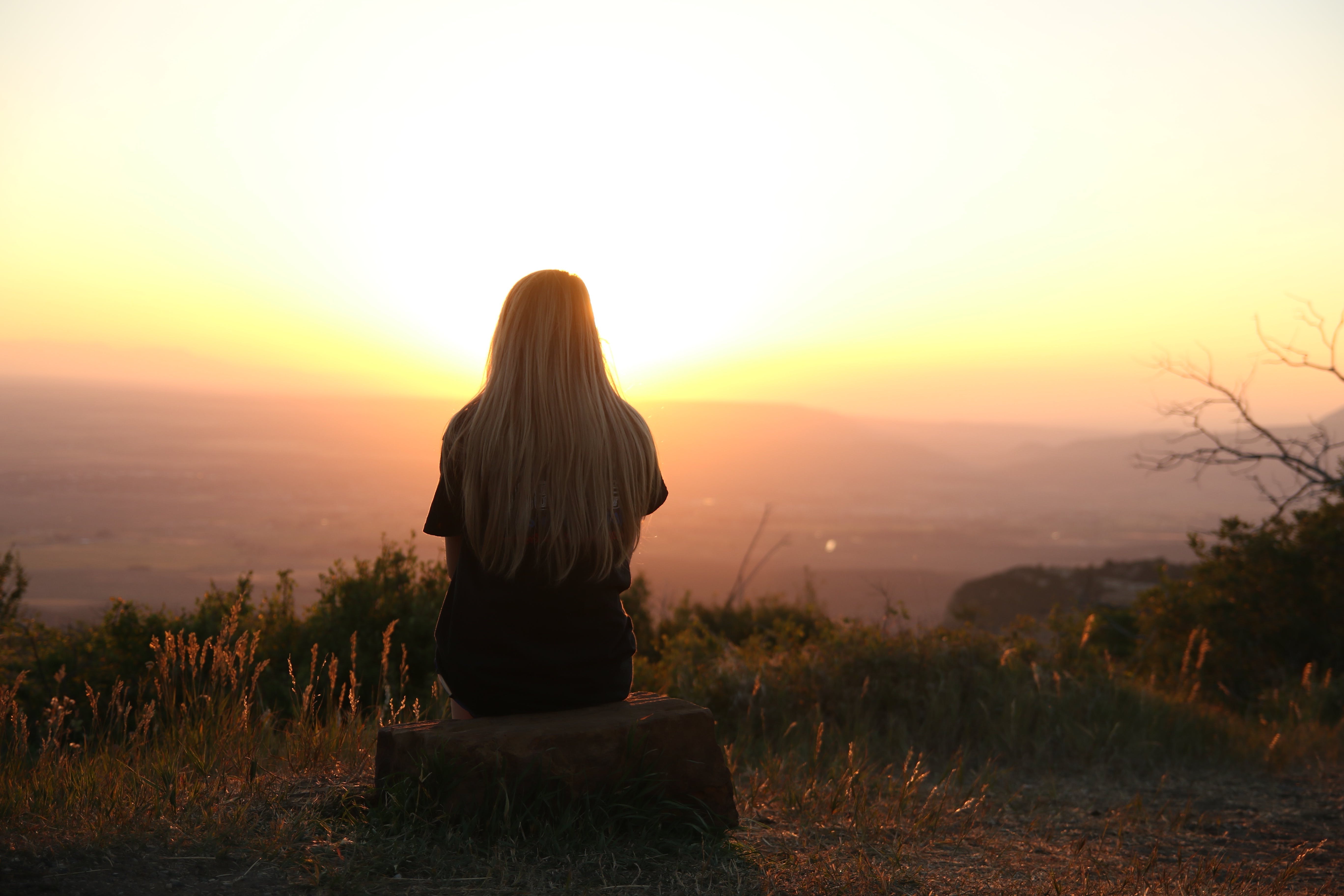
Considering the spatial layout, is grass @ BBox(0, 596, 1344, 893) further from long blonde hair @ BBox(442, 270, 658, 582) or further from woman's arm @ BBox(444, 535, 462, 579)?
long blonde hair @ BBox(442, 270, 658, 582)

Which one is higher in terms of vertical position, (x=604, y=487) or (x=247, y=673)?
(x=604, y=487)

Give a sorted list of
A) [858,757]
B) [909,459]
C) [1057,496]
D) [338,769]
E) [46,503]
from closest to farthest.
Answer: [338,769] < [858,757] < [46,503] < [1057,496] < [909,459]

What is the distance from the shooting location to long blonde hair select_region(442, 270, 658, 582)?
9.50 feet

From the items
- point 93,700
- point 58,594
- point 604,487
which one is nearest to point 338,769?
point 93,700

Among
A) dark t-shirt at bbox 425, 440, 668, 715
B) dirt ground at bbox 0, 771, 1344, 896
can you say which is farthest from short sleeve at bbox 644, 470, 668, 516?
dirt ground at bbox 0, 771, 1344, 896

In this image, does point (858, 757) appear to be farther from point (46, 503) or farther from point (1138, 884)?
point (46, 503)

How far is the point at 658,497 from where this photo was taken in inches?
129

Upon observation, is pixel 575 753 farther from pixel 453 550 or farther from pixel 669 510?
pixel 669 510

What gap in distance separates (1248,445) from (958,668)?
18.2ft

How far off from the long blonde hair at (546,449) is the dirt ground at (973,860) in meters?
1.05

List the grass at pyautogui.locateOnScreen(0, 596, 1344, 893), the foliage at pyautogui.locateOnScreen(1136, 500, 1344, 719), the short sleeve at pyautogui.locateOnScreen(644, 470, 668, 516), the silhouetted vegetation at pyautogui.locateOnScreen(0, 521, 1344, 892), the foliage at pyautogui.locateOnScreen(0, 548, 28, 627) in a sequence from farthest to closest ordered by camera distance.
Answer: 1. the foliage at pyautogui.locateOnScreen(1136, 500, 1344, 719)
2. the foliage at pyautogui.locateOnScreen(0, 548, 28, 627)
3. the short sleeve at pyautogui.locateOnScreen(644, 470, 668, 516)
4. the silhouetted vegetation at pyautogui.locateOnScreen(0, 521, 1344, 892)
5. the grass at pyautogui.locateOnScreen(0, 596, 1344, 893)

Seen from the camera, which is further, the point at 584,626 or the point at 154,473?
the point at 154,473

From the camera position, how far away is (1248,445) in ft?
29.8

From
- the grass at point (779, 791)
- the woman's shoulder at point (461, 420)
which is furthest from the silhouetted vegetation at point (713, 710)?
Result: the woman's shoulder at point (461, 420)
